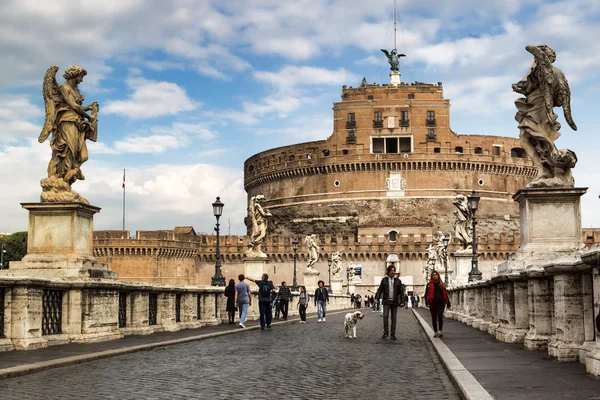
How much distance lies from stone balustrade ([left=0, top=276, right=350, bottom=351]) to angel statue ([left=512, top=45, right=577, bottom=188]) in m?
6.35

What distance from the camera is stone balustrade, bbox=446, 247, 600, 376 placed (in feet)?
25.2

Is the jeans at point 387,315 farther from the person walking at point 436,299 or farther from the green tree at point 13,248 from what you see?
the green tree at point 13,248

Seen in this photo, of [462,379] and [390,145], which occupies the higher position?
[390,145]

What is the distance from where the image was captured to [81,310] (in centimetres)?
1164

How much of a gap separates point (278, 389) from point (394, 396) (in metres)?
1.10

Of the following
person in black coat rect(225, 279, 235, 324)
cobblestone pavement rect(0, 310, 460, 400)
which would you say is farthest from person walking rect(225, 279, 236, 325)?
cobblestone pavement rect(0, 310, 460, 400)

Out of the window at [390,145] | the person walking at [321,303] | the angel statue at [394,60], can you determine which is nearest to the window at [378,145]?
the window at [390,145]

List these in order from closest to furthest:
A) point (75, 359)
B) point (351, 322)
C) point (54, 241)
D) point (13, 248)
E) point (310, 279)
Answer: point (75, 359), point (54, 241), point (351, 322), point (310, 279), point (13, 248)

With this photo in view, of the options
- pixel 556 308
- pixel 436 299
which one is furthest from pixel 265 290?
pixel 556 308

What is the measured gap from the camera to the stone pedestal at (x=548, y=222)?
35.8ft

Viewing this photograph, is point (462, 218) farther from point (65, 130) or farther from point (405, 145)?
point (405, 145)

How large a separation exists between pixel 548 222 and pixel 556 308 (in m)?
2.79

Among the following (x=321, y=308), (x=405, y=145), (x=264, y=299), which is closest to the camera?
(x=264, y=299)

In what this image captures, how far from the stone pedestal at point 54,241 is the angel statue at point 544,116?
6.39 meters
